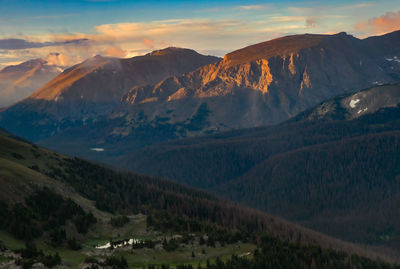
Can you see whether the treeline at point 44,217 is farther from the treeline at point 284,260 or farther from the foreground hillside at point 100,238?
the treeline at point 284,260

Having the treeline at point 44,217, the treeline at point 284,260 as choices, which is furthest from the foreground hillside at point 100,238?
the treeline at point 284,260

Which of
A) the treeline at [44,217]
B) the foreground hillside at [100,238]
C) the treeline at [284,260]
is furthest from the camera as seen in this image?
the treeline at [44,217]

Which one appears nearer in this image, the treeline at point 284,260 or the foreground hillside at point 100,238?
the foreground hillside at point 100,238

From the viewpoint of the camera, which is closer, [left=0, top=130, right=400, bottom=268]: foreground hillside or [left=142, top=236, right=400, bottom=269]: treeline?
[left=0, top=130, right=400, bottom=268]: foreground hillside

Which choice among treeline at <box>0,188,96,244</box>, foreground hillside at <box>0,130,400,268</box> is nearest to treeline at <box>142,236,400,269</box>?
foreground hillside at <box>0,130,400,268</box>

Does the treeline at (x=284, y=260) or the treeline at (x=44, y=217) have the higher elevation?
the treeline at (x=44, y=217)

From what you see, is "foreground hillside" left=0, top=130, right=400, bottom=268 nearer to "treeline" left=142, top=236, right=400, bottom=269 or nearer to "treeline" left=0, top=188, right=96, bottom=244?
"treeline" left=0, top=188, right=96, bottom=244

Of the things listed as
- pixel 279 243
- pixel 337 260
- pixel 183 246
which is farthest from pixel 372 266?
pixel 183 246

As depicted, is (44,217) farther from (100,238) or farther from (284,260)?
(284,260)
